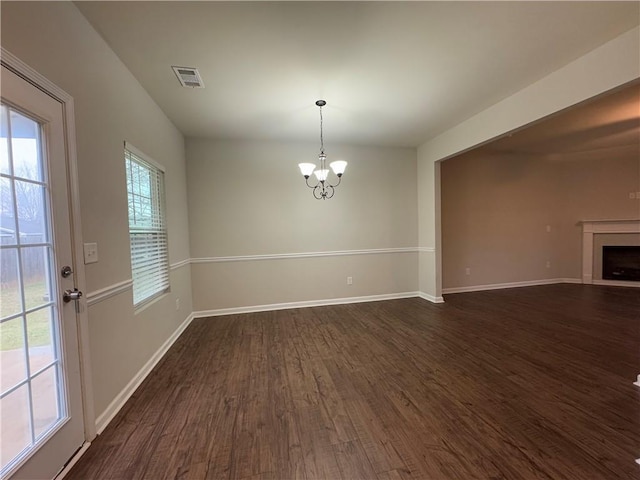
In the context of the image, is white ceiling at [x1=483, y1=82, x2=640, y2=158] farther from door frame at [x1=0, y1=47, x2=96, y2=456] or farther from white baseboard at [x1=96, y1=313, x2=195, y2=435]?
white baseboard at [x1=96, y1=313, x2=195, y2=435]

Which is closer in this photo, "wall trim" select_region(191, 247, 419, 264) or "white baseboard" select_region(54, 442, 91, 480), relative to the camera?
"white baseboard" select_region(54, 442, 91, 480)

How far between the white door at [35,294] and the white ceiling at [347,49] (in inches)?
37.3

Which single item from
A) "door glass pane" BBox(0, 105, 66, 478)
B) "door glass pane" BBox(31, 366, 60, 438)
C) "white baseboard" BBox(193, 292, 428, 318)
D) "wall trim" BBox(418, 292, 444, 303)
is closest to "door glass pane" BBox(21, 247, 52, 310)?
"door glass pane" BBox(0, 105, 66, 478)

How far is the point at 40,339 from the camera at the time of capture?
4.32 feet

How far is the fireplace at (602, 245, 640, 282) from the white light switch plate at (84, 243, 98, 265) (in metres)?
8.32

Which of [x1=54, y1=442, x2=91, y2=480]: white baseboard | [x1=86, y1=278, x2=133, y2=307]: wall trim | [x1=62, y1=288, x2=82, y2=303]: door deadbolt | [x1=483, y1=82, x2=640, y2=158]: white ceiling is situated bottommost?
[x1=54, y1=442, x2=91, y2=480]: white baseboard

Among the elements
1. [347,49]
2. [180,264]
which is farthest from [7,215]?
[180,264]

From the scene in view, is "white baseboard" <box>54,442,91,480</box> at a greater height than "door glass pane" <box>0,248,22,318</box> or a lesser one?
lesser

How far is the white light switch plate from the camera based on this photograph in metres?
1.66

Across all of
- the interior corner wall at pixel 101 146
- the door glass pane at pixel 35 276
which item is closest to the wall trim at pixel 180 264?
the interior corner wall at pixel 101 146

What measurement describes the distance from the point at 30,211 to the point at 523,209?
23.4 feet

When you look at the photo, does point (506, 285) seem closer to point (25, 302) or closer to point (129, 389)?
point (129, 389)

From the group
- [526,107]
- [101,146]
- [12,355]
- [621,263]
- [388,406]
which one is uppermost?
[526,107]

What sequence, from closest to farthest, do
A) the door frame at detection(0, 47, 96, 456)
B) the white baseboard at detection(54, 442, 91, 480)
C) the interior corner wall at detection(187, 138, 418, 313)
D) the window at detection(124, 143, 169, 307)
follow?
the white baseboard at detection(54, 442, 91, 480), the door frame at detection(0, 47, 96, 456), the window at detection(124, 143, 169, 307), the interior corner wall at detection(187, 138, 418, 313)
